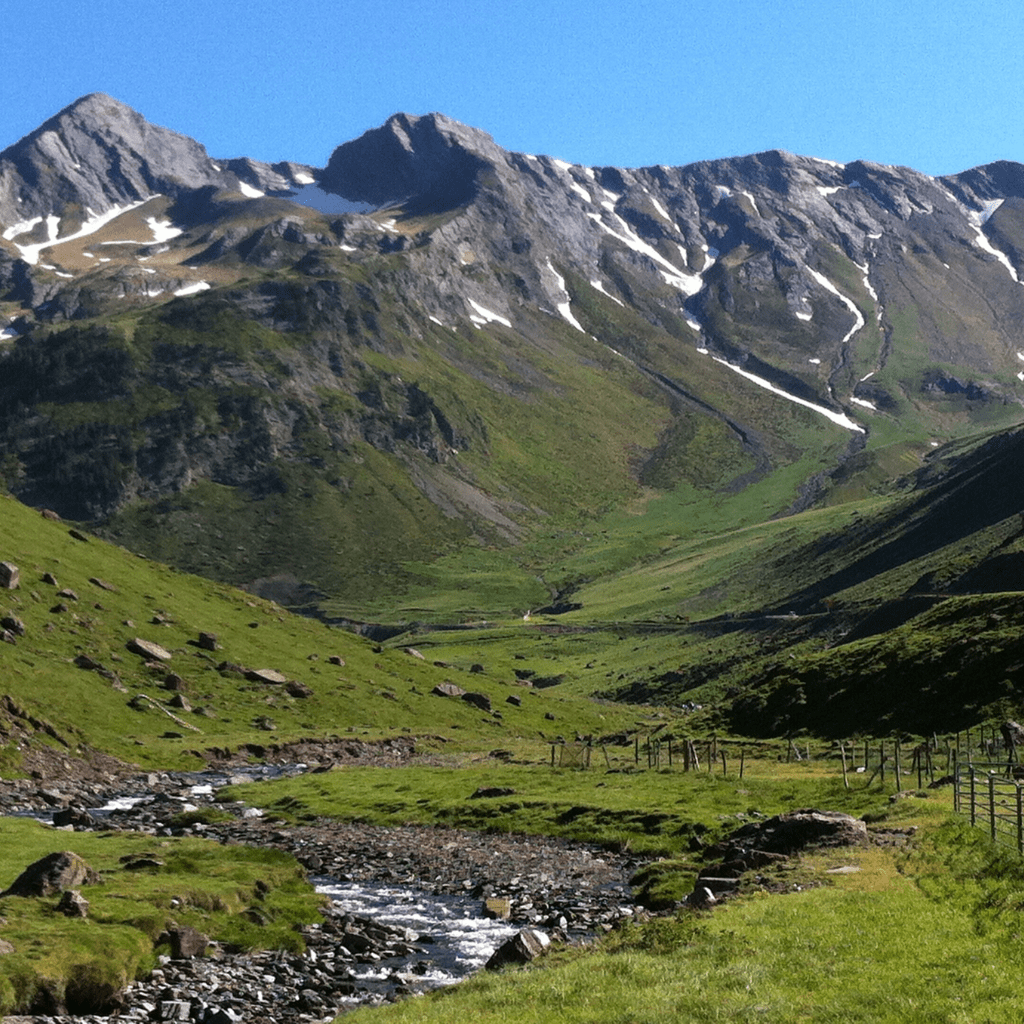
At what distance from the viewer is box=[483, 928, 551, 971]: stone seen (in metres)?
31.8

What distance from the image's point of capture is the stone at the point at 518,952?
31.8 m

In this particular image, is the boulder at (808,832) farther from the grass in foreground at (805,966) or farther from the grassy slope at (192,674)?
the grassy slope at (192,674)

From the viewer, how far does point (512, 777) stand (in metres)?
83.2

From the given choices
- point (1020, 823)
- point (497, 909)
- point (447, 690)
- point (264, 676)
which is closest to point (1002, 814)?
point (1020, 823)

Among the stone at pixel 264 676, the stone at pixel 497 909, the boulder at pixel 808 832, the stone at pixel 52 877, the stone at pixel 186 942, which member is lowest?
the stone at pixel 264 676

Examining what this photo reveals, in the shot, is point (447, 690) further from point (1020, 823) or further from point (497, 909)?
point (1020, 823)

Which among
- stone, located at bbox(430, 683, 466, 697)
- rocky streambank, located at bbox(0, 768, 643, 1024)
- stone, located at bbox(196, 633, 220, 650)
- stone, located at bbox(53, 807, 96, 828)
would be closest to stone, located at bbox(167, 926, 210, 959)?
rocky streambank, located at bbox(0, 768, 643, 1024)

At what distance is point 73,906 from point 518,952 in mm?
17110

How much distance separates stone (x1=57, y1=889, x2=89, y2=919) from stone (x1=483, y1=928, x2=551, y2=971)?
1564 cm

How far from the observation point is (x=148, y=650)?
12281 centimetres

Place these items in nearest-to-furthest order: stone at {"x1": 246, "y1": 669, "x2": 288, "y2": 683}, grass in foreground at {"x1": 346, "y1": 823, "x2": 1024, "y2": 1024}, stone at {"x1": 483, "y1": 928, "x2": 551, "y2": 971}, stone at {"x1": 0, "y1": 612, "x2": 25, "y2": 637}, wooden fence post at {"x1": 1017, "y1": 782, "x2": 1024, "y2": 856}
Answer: grass in foreground at {"x1": 346, "y1": 823, "x2": 1024, "y2": 1024} → wooden fence post at {"x1": 1017, "y1": 782, "x2": 1024, "y2": 856} → stone at {"x1": 483, "y1": 928, "x2": 551, "y2": 971} → stone at {"x1": 0, "y1": 612, "x2": 25, "y2": 637} → stone at {"x1": 246, "y1": 669, "x2": 288, "y2": 683}

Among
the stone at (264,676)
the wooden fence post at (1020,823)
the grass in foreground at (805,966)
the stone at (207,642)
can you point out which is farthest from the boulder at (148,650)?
the wooden fence post at (1020,823)

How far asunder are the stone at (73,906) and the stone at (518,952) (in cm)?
1564

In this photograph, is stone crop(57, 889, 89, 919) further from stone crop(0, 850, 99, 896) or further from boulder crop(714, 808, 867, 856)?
boulder crop(714, 808, 867, 856)
